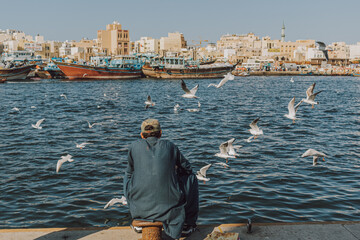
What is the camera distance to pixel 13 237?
4562mm

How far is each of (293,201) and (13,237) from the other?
18.6 feet

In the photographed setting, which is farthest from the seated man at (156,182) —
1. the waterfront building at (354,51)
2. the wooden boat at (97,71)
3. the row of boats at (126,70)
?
the waterfront building at (354,51)

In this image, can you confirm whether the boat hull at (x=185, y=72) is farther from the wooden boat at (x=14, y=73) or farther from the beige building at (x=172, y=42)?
the beige building at (x=172, y=42)

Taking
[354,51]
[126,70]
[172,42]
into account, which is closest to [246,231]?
[126,70]

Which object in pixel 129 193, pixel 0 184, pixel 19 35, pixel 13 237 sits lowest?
pixel 0 184

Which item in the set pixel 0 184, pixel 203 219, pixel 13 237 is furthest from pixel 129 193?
pixel 0 184

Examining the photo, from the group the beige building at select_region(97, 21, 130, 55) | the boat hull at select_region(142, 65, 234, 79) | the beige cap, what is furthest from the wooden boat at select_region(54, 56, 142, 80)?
the beige building at select_region(97, 21, 130, 55)

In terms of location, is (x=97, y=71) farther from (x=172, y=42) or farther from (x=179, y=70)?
(x=172, y=42)

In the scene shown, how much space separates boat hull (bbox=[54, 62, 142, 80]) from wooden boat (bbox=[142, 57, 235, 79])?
4.88m

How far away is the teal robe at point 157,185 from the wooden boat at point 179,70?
7844 cm

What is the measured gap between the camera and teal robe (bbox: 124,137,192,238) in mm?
4137

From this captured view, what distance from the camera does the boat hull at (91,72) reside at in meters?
76.0

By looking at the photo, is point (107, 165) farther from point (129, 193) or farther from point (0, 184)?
point (129, 193)

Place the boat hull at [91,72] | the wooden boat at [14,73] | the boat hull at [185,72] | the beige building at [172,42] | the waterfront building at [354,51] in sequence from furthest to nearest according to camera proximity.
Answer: the waterfront building at [354,51], the beige building at [172,42], the boat hull at [185,72], the boat hull at [91,72], the wooden boat at [14,73]
